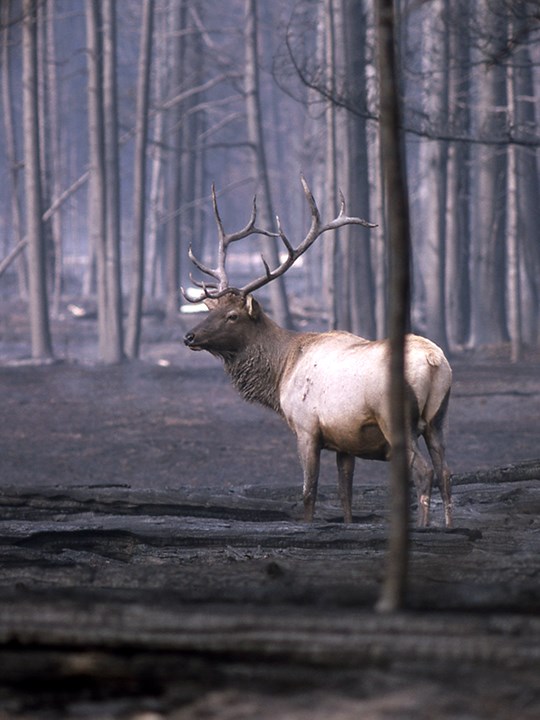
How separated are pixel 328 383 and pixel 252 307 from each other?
52.0 inches

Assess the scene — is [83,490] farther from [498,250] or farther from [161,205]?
[161,205]

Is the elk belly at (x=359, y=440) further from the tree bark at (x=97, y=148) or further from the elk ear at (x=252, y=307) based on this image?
the tree bark at (x=97, y=148)

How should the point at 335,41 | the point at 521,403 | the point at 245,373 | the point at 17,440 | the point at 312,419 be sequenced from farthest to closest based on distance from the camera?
the point at 335,41
the point at 521,403
the point at 17,440
the point at 245,373
the point at 312,419

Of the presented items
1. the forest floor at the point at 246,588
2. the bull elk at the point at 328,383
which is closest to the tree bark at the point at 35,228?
the forest floor at the point at 246,588

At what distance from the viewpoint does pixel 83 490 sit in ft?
30.2

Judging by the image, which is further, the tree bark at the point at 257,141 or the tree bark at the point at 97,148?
the tree bark at the point at 257,141

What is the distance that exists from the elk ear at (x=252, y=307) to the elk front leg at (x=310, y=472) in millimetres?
1396

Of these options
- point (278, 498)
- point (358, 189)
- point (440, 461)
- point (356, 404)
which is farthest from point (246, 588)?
point (358, 189)

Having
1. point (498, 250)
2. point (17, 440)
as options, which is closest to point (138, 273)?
point (498, 250)

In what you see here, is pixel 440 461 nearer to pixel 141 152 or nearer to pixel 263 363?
pixel 263 363

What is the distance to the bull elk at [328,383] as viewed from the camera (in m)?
8.16

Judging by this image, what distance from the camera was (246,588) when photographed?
4832 millimetres

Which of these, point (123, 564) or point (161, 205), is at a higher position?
point (161, 205)

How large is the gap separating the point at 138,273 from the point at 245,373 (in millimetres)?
16618
